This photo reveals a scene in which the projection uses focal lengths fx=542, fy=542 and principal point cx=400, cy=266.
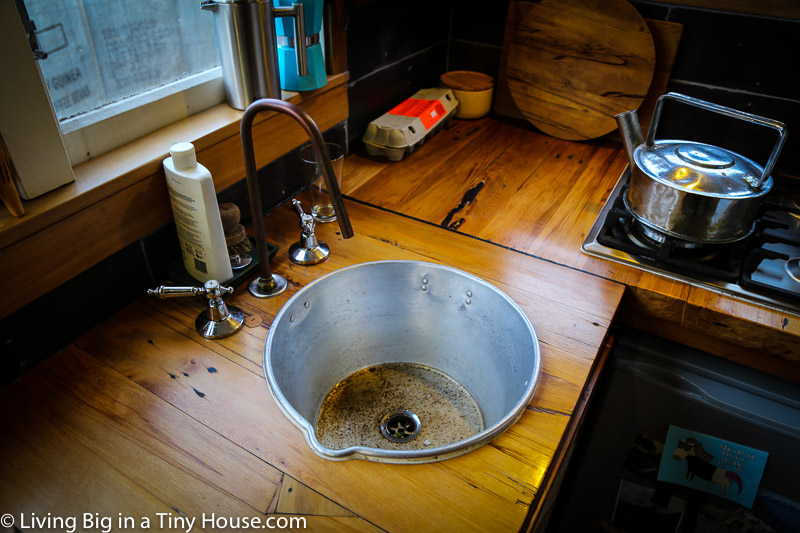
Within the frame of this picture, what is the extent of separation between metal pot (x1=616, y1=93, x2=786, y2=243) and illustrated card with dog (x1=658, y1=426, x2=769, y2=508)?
39 centimetres

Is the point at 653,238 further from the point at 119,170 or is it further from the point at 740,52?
the point at 119,170

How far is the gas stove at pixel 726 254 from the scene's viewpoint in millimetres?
1037

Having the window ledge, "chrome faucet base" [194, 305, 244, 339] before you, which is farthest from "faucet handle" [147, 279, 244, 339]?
the window ledge

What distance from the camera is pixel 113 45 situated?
93cm

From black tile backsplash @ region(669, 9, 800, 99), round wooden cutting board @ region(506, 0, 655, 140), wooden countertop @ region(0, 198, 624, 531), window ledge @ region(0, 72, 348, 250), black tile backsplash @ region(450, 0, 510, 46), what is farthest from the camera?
black tile backsplash @ region(450, 0, 510, 46)

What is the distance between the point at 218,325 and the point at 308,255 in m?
0.25

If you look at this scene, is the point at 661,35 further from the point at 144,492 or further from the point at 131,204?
the point at 144,492

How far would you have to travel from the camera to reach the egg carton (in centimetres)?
149

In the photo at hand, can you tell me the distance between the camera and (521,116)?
5.85 ft

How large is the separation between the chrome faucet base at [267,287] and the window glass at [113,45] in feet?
1.36

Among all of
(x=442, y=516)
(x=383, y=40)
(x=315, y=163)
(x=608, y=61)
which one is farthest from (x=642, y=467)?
(x=383, y=40)

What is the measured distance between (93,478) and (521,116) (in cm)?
155

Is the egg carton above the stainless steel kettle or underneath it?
underneath

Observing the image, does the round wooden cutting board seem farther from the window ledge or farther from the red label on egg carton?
the window ledge
